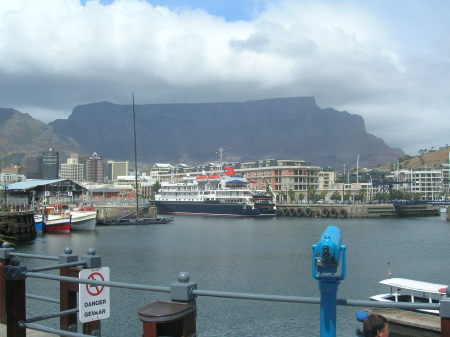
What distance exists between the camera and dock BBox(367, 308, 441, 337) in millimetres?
16406

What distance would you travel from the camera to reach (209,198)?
106m

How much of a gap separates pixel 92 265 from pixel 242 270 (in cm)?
2558

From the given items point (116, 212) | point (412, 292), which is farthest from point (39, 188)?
point (412, 292)

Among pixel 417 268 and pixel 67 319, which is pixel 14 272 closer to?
pixel 67 319

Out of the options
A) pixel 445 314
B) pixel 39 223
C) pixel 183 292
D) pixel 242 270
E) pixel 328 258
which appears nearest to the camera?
pixel 445 314

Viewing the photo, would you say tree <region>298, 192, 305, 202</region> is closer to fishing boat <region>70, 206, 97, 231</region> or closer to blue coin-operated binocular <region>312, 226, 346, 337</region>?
fishing boat <region>70, 206, 97, 231</region>

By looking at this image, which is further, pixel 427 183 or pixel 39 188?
pixel 427 183

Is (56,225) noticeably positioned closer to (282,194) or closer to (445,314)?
(445,314)

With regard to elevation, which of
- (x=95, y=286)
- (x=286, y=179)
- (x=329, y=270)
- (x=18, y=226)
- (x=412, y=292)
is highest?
(x=286, y=179)

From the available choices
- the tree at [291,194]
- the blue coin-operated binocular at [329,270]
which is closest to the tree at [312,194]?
the tree at [291,194]

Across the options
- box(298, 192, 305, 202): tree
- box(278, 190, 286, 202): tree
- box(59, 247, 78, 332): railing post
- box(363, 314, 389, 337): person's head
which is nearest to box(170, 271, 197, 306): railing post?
box(363, 314, 389, 337): person's head

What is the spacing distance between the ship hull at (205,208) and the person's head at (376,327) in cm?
9530

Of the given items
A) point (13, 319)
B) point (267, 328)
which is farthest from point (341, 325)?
point (13, 319)

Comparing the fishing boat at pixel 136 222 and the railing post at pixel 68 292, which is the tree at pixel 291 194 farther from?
the railing post at pixel 68 292
